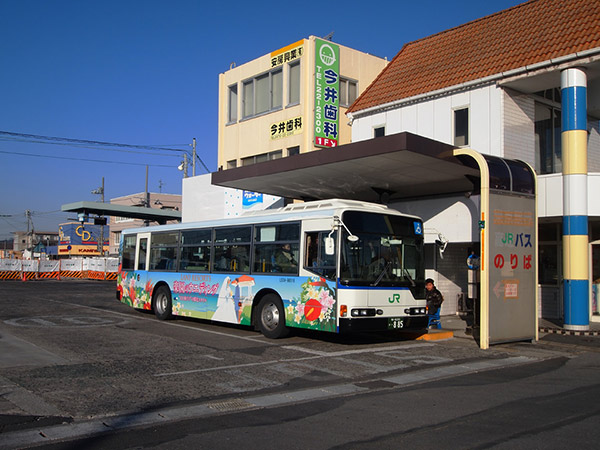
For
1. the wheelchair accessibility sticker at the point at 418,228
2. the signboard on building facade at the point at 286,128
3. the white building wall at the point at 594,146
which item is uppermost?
the signboard on building facade at the point at 286,128

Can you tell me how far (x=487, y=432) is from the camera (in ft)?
19.7

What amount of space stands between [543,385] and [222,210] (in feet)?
60.7

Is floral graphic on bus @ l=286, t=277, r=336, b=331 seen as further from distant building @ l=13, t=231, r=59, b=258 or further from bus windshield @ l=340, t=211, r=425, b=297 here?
distant building @ l=13, t=231, r=59, b=258

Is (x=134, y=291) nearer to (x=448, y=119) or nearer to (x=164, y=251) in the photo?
(x=164, y=251)

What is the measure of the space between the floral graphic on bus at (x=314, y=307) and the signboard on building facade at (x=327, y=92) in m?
10.9

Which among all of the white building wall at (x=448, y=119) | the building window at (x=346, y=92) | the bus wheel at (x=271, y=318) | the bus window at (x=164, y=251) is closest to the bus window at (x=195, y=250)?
the bus window at (x=164, y=251)

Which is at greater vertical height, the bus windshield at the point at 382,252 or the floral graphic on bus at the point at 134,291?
the bus windshield at the point at 382,252

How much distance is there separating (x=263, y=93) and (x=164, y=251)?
34.0ft

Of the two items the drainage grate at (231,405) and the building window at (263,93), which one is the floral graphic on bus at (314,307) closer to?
the drainage grate at (231,405)

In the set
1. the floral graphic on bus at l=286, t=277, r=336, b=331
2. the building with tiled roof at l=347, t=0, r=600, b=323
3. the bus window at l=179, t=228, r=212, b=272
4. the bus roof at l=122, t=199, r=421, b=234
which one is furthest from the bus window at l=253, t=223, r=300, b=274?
the building with tiled roof at l=347, t=0, r=600, b=323

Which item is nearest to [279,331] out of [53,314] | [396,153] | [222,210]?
[396,153]

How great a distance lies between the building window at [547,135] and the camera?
16.9 meters

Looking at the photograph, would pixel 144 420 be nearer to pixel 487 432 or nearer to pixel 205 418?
pixel 205 418

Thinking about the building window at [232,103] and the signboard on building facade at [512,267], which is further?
the building window at [232,103]
